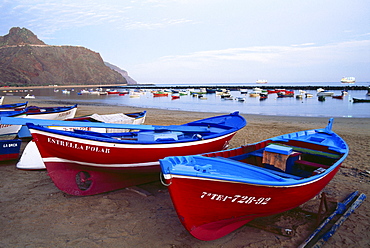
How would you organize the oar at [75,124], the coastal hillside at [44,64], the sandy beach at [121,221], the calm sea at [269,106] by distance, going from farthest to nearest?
the coastal hillside at [44,64] < the calm sea at [269,106] < the oar at [75,124] < the sandy beach at [121,221]

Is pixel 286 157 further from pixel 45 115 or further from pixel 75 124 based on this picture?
pixel 45 115

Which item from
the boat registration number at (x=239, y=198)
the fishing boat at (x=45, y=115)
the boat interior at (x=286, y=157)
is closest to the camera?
the boat registration number at (x=239, y=198)

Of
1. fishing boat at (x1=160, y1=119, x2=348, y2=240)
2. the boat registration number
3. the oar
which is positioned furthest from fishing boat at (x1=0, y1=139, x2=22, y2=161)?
the boat registration number

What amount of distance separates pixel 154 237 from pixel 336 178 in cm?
565

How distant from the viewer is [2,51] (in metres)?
138

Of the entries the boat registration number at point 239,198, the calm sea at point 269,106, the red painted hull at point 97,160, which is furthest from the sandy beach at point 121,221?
the calm sea at point 269,106

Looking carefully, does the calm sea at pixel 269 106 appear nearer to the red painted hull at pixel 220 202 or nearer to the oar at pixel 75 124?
the oar at pixel 75 124

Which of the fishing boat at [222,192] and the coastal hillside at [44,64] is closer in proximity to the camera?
the fishing boat at [222,192]

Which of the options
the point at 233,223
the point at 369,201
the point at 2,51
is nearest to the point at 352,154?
the point at 369,201

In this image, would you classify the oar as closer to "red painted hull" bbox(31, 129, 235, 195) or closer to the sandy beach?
"red painted hull" bbox(31, 129, 235, 195)

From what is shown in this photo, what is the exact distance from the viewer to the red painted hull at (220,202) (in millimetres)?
3930

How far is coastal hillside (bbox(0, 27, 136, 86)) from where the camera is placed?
122 m

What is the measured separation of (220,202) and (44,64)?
15630 cm

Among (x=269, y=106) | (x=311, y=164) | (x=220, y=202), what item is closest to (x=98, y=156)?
(x=220, y=202)
